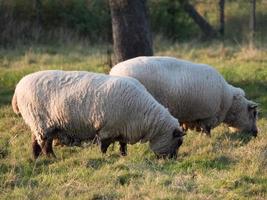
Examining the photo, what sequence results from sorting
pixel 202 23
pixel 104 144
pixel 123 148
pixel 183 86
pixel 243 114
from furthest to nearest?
pixel 202 23 → pixel 243 114 → pixel 183 86 → pixel 123 148 → pixel 104 144

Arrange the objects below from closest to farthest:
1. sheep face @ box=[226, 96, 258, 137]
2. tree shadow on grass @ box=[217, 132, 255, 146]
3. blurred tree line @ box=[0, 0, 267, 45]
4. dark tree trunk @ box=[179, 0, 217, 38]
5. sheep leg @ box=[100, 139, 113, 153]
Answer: sheep leg @ box=[100, 139, 113, 153]
tree shadow on grass @ box=[217, 132, 255, 146]
sheep face @ box=[226, 96, 258, 137]
blurred tree line @ box=[0, 0, 267, 45]
dark tree trunk @ box=[179, 0, 217, 38]

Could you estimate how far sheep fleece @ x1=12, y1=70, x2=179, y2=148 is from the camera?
310 inches

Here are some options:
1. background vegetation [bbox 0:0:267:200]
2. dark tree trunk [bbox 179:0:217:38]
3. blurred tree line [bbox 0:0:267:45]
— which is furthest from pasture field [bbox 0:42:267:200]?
dark tree trunk [bbox 179:0:217:38]

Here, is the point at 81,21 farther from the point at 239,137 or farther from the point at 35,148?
the point at 35,148

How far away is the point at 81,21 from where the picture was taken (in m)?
22.1

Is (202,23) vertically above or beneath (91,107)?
beneath

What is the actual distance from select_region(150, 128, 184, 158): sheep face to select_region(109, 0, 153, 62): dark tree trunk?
15.0 ft

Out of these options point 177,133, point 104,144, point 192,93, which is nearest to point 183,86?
point 192,93

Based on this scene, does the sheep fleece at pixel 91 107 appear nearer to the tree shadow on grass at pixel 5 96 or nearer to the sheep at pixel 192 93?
the sheep at pixel 192 93

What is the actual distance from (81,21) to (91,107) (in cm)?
1456

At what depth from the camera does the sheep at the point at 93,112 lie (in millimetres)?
7871

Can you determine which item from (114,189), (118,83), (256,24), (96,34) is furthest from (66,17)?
(114,189)

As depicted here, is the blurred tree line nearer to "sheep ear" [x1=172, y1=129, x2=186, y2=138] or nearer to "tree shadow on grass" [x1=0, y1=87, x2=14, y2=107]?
"tree shadow on grass" [x1=0, y1=87, x2=14, y2=107]

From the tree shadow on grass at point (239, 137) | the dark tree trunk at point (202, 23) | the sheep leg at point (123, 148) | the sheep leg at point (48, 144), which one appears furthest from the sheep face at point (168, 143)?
the dark tree trunk at point (202, 23)
